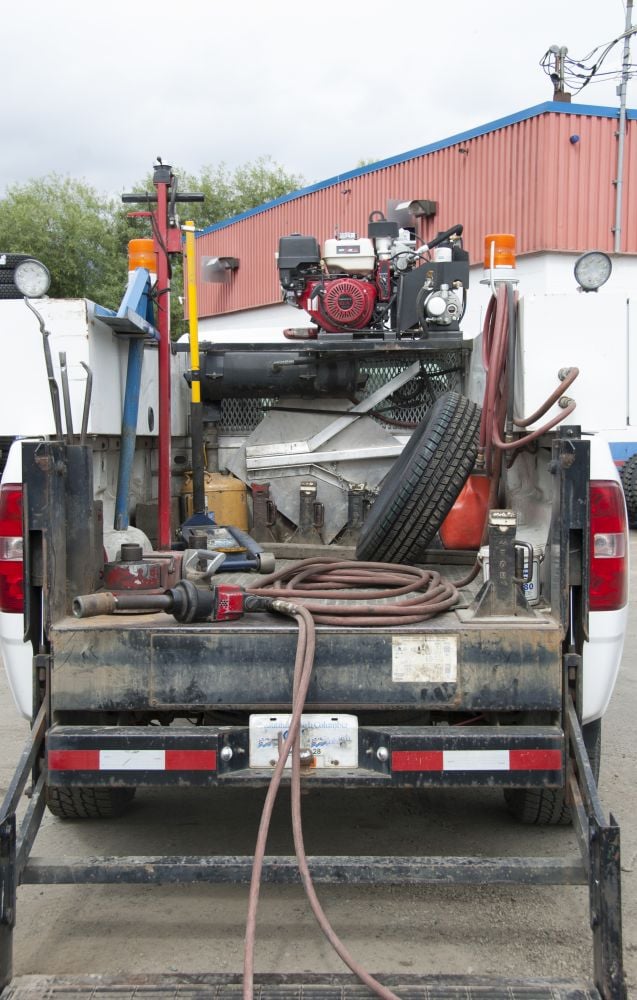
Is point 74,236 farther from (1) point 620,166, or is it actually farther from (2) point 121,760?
(2) point 121,760

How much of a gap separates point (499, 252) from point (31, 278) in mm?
2060

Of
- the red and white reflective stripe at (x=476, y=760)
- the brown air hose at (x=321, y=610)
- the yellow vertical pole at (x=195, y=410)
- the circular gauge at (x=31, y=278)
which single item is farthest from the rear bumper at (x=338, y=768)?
the yellow vertical pole at (x=195, y=410)

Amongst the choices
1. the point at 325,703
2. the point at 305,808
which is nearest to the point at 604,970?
the point at 325,703

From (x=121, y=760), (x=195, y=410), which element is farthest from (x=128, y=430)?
(x=121, y=760)

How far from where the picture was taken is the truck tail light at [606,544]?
9.34ft

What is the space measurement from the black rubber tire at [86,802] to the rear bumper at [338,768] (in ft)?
2.56

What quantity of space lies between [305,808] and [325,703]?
4.01 feet

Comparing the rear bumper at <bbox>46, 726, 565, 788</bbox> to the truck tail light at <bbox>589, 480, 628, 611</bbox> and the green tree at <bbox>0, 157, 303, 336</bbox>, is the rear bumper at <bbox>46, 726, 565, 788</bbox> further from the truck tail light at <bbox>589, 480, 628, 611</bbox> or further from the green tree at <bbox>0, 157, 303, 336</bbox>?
the green tree at <bbox>0, 157, 303, 336</bbox>

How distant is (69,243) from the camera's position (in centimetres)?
3102

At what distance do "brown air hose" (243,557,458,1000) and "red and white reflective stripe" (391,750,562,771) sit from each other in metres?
0.30

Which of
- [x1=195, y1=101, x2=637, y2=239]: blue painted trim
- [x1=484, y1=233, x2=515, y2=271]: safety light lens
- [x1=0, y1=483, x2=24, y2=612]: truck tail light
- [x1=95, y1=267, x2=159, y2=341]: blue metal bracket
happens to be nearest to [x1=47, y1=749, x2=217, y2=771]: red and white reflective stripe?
[x1=0, y1=483, x2=24, y2=612]: truck tail light

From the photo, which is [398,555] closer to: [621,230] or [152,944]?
[152,944]

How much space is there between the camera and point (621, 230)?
16.4 meters

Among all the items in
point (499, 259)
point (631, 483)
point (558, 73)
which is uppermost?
point (558, 73)
